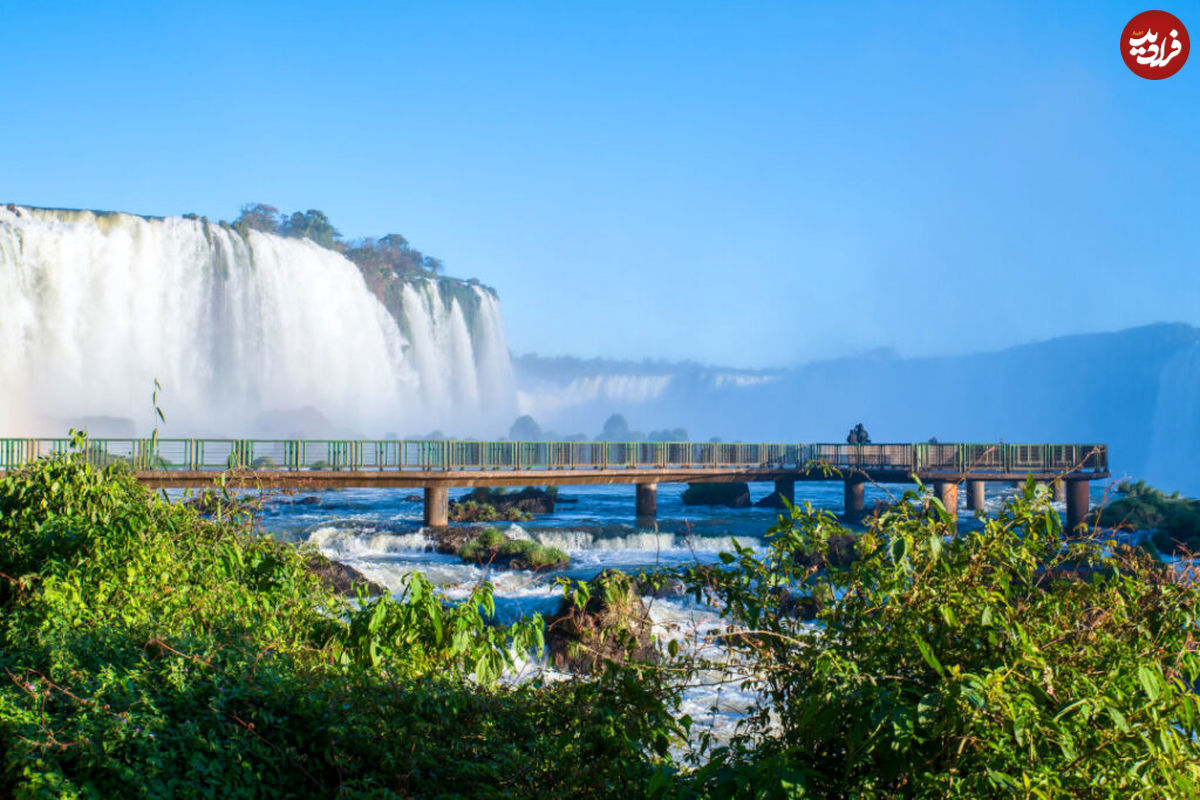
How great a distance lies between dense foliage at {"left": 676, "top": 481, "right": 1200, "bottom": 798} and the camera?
2242 mm

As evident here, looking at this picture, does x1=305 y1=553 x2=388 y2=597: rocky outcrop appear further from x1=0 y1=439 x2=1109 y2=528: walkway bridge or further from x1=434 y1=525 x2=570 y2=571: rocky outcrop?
x1=0 y1=439 x2=1109 y2=528: walkway bridge

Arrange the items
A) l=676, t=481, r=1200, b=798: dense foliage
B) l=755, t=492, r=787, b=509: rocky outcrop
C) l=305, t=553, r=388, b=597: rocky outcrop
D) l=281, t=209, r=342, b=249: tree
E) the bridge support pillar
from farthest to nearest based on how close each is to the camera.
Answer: l=281, t=209, r=342, b=249: tree → l=755, t=492, r=787, b=509: rocky outcrop → the bridge support pillar → l=305, t=553, r=388, b=597: rocky outcrop → l=676, t=481, r=1200, b=798: dense foliage

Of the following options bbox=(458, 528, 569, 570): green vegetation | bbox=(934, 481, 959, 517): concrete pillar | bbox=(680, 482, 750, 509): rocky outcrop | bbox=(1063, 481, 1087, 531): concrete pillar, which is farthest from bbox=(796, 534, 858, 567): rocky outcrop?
bbox=(680, 482, 750, 509): rocky outcrop

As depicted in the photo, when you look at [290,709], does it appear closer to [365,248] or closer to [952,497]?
[952,497]

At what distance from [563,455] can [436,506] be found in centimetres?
649

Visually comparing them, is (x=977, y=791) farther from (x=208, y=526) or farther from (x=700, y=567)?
(x=208, y=526)

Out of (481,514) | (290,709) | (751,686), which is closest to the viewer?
(751,686)

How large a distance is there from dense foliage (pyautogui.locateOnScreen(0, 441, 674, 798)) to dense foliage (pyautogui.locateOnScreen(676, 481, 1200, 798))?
72 centimetres

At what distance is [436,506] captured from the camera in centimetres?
2625

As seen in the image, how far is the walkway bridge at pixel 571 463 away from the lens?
24.4 metres

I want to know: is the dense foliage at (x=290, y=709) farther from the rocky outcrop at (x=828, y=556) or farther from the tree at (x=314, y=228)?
the tree at (x=314, y=228)

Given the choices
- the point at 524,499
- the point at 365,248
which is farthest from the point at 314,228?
the point at 524,499

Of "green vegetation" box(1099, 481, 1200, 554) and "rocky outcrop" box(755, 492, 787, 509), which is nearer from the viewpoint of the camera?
"green vegetation" box(1099, 481, 1200, 554)

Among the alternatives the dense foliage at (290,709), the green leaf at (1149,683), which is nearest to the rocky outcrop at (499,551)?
the dense foliage at (290,709)
